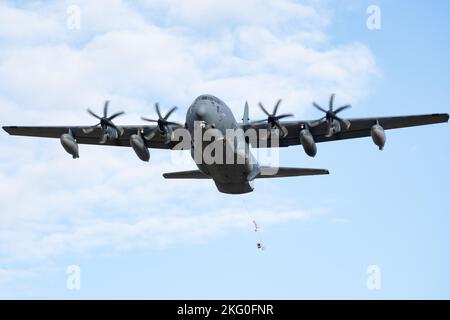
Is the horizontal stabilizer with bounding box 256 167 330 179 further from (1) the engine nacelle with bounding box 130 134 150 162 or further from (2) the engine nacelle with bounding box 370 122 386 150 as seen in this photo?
(1) the engine nacelle with bounding box 130 134 150 162

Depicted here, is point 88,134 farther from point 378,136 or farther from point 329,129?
point 378,136

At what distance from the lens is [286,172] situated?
4019cm

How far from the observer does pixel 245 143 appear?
125 ft

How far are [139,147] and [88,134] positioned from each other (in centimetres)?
586

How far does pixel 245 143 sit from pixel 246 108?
4.88m

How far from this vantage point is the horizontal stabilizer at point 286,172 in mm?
39719

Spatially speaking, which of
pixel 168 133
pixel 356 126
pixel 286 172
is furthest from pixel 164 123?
pixel 356 126

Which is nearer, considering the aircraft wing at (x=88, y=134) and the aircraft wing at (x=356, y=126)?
the aircraft wing at (x=356, y=126)

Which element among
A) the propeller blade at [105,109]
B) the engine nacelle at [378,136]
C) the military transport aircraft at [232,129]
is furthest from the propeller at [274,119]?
the propeller blade at [105,109]

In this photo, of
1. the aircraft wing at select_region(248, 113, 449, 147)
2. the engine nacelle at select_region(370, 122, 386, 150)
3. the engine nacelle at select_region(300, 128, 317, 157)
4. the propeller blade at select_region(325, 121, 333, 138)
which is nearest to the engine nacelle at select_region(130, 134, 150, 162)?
the aircraft wing at select_region(248, 113, 449, 147)

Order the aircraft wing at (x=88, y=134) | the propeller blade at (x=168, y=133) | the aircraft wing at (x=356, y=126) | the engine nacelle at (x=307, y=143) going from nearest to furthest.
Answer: the engine nacelle at (x=307, y=143) < the aircraft wing at (x=356, y=126) < the propeller blade at (x=168, y=133) < the aircraft wing at (x=88, y=134)

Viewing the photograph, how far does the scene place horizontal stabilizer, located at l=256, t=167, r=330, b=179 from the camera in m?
39.7

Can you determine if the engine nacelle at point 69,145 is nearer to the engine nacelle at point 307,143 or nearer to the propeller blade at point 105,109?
the propeller blade at point 105,109
